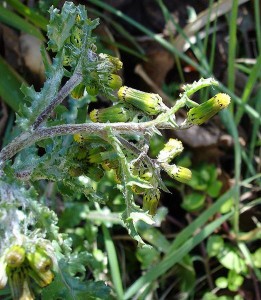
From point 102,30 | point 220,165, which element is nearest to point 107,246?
point 220,165

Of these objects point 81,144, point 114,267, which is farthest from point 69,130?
point 114,267

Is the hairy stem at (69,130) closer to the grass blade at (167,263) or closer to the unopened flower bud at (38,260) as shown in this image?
the unopened flower bud at (38,260)

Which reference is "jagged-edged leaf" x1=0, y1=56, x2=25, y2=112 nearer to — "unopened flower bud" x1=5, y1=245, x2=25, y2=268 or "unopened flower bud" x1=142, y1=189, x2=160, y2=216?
"unopened flower bud" x1=142, y1=189, x2=160, y2=216

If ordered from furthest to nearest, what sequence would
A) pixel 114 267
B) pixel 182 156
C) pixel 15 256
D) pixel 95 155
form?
1. pixel 182 156
2. pixel 114 267
3. pixel 95 155
4. pixel 15 256

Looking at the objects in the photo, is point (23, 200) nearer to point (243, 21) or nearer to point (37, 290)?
point (37, 290)

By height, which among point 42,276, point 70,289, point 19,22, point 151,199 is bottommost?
point 70,289

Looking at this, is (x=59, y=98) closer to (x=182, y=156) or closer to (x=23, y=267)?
(x=23, y=267)

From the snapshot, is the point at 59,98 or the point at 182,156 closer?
the point at 59,98

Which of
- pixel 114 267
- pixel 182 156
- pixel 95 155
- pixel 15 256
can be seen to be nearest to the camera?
pixel 15 256
